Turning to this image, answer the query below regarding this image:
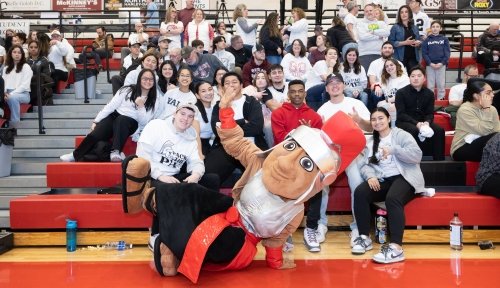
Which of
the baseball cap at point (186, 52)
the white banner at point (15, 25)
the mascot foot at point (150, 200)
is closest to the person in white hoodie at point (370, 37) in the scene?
the baseball cap at point (186, 52)

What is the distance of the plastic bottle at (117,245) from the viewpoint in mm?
4690

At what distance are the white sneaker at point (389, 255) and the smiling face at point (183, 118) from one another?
5.68 feet

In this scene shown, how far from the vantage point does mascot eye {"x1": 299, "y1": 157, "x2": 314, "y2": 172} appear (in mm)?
3666

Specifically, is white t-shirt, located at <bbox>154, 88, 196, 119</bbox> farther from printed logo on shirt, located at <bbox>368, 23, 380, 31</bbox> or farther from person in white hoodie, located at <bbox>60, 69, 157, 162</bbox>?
printed logo on shirt, located at <bbox>368, 23, 380, 31</bbox>

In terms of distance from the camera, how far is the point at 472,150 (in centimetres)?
530

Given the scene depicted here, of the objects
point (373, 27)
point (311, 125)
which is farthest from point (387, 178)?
point (373, 27)

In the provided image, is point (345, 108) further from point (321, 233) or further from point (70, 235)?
point (70, 235)

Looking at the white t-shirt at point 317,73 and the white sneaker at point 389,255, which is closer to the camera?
the white sneaker at point 389,255

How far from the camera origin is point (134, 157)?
164 inches

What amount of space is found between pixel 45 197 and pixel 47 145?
1800 mm

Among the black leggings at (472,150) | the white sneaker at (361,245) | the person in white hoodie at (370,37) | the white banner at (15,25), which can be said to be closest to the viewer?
the white sneaker at (361,245)

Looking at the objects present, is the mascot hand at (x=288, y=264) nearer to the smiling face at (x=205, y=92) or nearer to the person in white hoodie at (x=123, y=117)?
the smiling face at (x=205, y=92)

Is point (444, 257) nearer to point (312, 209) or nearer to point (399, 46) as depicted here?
point (312, 209)

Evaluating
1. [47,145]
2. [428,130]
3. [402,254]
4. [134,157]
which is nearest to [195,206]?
[134,157]
